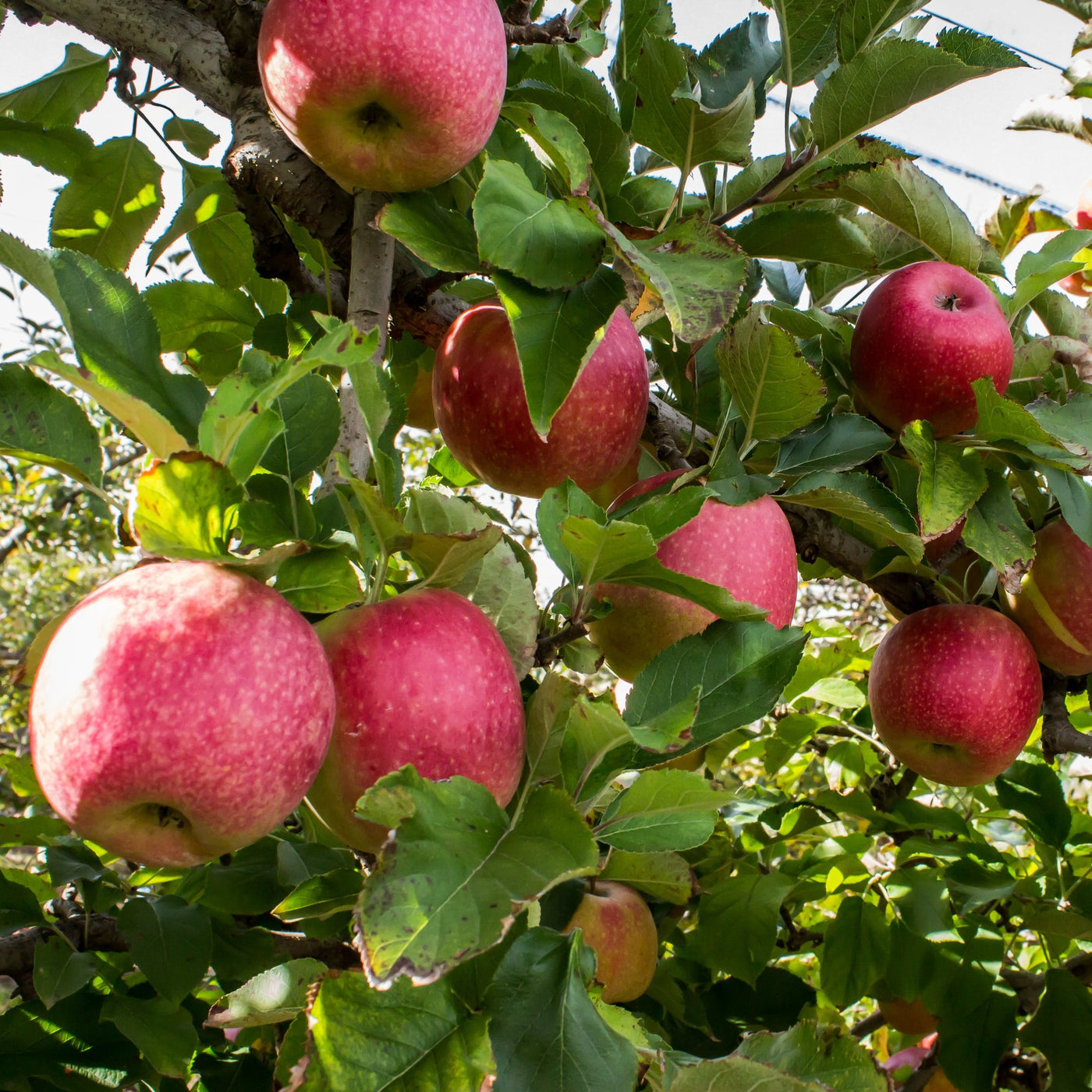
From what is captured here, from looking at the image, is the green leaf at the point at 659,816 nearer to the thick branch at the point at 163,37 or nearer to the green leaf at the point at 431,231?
the green leaf at the point at 431,231

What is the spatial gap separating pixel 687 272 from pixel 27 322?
13.0 feet

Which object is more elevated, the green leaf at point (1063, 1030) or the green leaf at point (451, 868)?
the green leaf at point (451, 868)

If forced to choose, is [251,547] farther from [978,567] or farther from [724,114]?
[978,567]

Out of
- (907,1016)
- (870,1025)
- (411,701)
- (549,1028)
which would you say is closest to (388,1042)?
(549,1028)

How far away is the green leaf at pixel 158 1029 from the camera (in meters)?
1.06

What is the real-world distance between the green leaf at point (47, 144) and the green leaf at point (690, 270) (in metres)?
0.91

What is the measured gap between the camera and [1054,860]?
64.3 inches

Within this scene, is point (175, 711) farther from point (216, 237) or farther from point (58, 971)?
point (216, 237)

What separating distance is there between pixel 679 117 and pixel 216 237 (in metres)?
0.75

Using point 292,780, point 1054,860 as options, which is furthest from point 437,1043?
A: point 1054,860

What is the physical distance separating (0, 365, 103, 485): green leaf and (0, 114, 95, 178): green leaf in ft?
2.73

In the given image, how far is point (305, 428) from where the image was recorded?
0.76m

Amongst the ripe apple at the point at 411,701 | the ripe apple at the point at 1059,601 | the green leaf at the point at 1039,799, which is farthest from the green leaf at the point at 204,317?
the green leaf at the point at 1039,799

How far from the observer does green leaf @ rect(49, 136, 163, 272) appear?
53.2 inches
